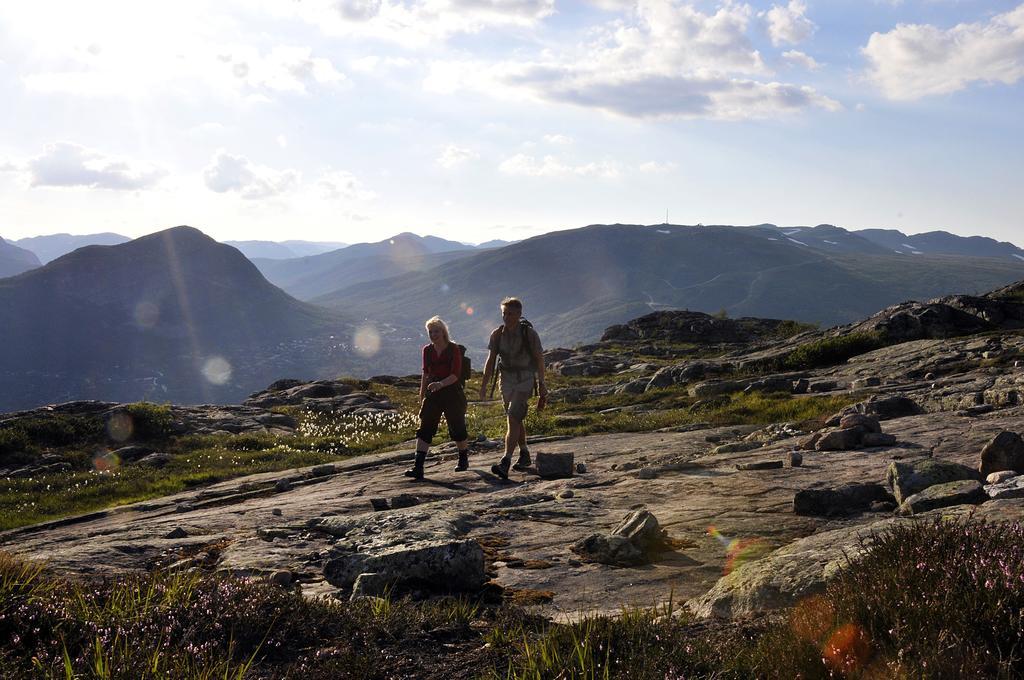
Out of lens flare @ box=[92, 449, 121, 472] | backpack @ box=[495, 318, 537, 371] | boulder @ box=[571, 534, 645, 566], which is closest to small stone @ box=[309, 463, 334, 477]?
backpack @ box=[495, 318, 537, 371]

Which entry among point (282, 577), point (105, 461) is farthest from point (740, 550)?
point (105, 461)

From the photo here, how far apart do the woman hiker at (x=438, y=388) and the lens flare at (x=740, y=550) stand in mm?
7090

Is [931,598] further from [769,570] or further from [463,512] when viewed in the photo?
[463,512]

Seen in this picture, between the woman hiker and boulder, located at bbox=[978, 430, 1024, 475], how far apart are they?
28.8ft

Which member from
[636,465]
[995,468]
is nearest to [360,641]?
[995,468]

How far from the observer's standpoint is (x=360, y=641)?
4.95 m

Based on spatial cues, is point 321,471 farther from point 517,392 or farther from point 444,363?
point 517,392

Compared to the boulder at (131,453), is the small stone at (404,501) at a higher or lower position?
higher

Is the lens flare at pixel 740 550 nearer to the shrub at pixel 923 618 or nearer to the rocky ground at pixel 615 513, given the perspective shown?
the rocky ground at pixel 615 513

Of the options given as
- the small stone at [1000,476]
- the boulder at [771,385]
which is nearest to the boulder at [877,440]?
the small stone at [1000,476]

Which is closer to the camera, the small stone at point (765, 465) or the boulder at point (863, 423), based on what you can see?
the small stone at point (765, 465)

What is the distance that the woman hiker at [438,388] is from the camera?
545 inches

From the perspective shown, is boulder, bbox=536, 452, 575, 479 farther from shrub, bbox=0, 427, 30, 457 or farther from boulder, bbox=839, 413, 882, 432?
shrub, bbox=0, 427, 30, 457

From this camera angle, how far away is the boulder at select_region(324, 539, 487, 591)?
21.6 ft
